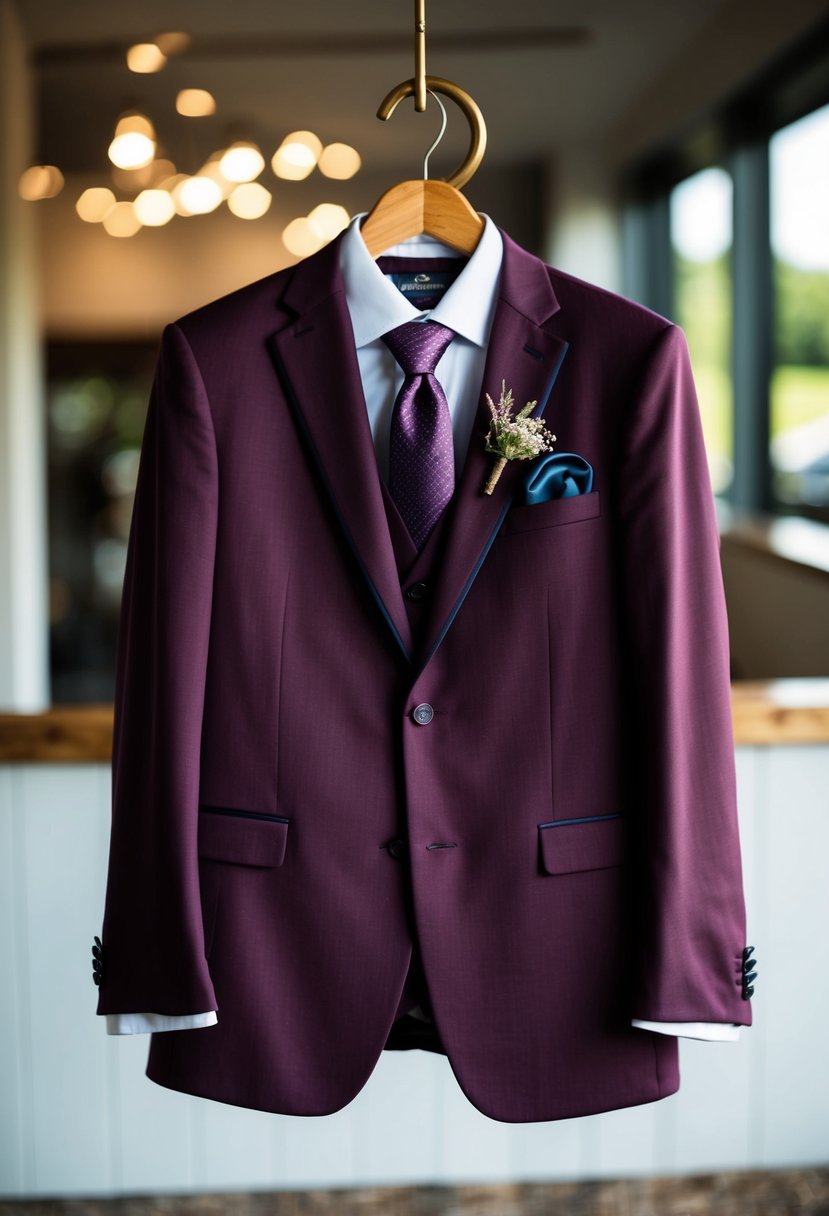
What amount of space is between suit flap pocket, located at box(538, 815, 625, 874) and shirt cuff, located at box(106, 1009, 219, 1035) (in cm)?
36

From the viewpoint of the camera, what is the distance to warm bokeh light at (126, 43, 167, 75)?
3.92 metres

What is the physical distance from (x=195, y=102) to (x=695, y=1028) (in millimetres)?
4376

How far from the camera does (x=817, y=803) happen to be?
5.79 feet

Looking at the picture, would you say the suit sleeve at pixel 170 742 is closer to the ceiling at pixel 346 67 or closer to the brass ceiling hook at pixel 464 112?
the brass ceiling hook at pixel 464 112

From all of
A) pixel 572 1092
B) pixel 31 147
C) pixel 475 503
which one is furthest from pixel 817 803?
pixel 31 147

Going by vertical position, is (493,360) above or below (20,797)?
above

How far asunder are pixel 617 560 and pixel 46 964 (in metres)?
1.21

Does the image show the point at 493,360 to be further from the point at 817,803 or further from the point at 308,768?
the point at 817,803

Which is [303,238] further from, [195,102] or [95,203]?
[95,203]

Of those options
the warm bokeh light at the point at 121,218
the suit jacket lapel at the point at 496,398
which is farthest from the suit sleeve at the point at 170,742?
the warm bokeh light at the point at 121,218

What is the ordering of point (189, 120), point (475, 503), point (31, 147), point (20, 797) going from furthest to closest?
point (189, 120) → point (31, 147) → point (20, 797) → point (475, 503)

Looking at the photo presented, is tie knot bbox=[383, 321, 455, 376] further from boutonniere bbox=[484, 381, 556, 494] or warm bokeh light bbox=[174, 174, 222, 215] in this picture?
warm bokeh light bbox=[174, 174, 222, 215]

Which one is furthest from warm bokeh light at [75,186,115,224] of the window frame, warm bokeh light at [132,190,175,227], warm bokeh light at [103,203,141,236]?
the window frame

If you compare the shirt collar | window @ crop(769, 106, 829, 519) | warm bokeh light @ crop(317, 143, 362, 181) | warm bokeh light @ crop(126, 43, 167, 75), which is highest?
warm bokeh light @ crop(126, 43, 167, 75)
